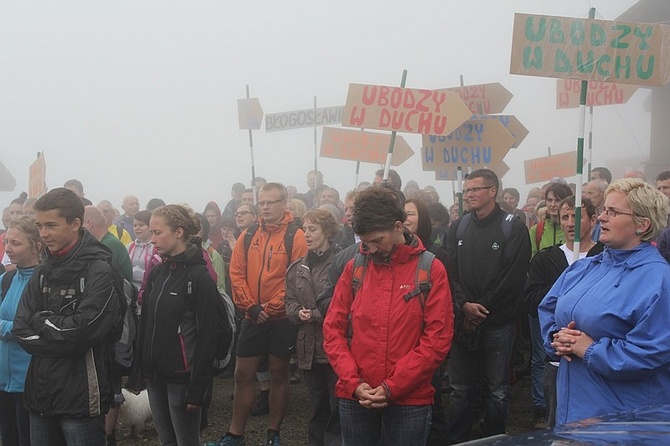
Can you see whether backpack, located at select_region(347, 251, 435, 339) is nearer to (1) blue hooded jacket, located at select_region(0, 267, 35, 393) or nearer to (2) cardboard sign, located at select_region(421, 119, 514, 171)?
(1) blue hooded jacket, located at select_region(0, 267, 35, 393)

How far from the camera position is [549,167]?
10453 mm

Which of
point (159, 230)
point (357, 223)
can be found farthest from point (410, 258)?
point (159, 230)

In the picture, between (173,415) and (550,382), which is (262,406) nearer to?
(173,415)

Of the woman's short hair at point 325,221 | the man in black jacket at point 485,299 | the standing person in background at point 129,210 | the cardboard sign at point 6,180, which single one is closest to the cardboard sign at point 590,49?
the man in black jacket at point 485,299

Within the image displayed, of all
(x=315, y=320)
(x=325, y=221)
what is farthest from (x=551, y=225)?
Result: (x=315, y=320)

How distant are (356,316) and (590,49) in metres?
3.30

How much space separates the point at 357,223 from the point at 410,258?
0.36 metres

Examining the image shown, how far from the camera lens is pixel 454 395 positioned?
5.55 metres

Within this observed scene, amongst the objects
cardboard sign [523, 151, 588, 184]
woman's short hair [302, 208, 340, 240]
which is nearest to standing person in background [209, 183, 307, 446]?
woman's short hair [302, 208, 340, 240]

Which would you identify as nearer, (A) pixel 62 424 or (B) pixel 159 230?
(A) pixel 62 424

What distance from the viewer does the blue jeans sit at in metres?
3.68

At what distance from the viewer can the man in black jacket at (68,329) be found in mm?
3893

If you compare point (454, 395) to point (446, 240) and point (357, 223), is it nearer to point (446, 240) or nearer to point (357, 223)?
point (446, 240)

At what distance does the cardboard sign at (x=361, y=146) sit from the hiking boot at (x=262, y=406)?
389cm
